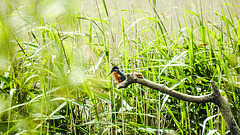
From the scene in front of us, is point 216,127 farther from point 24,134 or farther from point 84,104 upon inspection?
point 24,134

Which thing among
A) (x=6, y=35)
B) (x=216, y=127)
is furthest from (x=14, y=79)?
(x=216, y=127)

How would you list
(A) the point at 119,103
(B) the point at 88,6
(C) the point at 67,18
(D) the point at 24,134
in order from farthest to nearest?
(B) the point at 88,6, (A) the point at 119,103, (D) the point at 24,134, (C) the point at 67,18

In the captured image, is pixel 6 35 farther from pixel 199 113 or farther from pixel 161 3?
pixel 161 3

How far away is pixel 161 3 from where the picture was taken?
128cm

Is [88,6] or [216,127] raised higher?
[88,6]

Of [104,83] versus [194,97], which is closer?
[194,97]

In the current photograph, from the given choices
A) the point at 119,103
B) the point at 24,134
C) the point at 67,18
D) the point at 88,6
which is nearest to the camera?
the point at 67,18

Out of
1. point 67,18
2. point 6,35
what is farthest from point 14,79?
point 67,18

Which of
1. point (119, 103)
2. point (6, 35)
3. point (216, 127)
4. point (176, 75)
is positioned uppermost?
point (6, 35)

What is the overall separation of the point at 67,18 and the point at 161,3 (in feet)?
2.85

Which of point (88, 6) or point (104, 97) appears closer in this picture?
point (104, 97)

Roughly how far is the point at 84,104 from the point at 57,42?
0.25 meters

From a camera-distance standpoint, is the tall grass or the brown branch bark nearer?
the brown branch bark

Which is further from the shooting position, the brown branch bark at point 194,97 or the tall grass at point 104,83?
the tall grass at point 104,83
